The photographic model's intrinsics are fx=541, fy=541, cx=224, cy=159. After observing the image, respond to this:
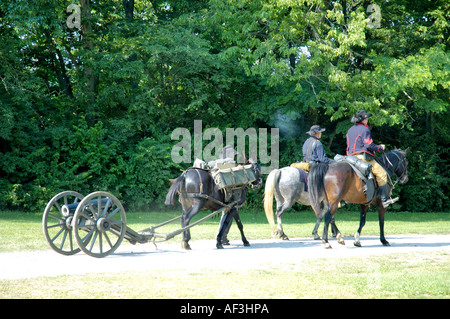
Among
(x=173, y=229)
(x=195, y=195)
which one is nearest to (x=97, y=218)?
(x=195, y=195)

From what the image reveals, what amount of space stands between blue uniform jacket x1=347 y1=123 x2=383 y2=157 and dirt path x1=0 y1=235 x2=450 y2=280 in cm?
210

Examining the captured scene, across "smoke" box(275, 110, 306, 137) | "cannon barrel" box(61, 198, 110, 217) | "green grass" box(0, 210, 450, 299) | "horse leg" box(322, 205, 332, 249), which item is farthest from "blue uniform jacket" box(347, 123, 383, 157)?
"smoke" box(275, 110, 306, 137)

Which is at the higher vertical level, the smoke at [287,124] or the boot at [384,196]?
the smoke at [287,124]

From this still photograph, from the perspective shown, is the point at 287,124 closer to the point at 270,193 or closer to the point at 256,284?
the point at 270,193

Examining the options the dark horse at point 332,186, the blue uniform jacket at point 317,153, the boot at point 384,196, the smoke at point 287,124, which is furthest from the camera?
the smoke at point 287,124

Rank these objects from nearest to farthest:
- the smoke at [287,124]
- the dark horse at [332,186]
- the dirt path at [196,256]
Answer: the dirt path at [196,256] < the dark horse at [332,186] < the smoke at [287,124]

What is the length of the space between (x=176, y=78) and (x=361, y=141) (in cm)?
1185

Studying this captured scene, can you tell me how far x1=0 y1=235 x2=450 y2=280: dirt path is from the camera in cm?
841

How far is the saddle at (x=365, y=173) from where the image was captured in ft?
38.0

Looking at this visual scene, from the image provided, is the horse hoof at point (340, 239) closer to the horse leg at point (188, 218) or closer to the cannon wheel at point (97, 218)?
the horse leg at point (188, 218)

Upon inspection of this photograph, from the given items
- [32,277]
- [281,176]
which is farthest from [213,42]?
[32,277]

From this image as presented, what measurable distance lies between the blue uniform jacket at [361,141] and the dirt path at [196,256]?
210cm

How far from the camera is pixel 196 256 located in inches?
388

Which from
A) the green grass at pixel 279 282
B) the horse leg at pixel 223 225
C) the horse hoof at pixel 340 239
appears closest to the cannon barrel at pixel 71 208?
the green grass at pixel 279 282
